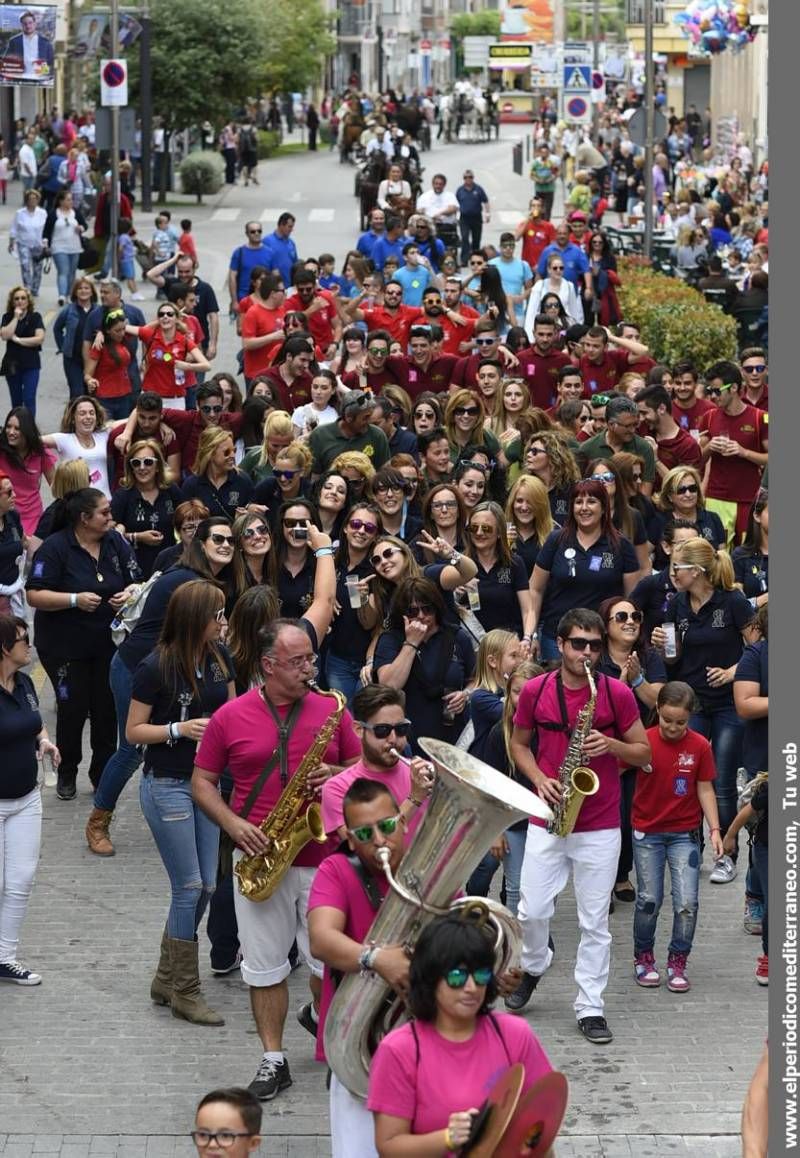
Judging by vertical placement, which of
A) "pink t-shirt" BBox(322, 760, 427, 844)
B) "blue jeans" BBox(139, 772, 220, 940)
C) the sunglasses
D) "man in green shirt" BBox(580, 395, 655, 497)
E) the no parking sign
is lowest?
"blue jeans" BBox(139, 772, 220, 940)

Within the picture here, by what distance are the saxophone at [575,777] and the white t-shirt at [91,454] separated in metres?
5.76

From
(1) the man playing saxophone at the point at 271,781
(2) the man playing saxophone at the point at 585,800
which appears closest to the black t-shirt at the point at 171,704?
(1) the man playing saxophone at the point at 271,781

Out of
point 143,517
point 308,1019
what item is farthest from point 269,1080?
point 143,517

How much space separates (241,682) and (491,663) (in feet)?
3.85

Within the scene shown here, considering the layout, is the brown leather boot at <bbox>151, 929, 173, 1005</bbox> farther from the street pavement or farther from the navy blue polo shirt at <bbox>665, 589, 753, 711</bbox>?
the navy blue polo shirt at <bbox>665, 589, 753, 711</bbox>

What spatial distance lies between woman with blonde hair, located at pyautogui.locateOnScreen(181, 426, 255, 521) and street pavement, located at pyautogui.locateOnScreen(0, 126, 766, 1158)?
2.01 metres

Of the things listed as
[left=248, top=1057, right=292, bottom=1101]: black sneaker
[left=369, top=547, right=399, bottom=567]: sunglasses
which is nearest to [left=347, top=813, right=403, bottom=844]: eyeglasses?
[left=248, top=1057, right=292, bottom=1101]: black sneaker

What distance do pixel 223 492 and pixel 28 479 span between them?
1.71 m

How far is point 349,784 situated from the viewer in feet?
25.0

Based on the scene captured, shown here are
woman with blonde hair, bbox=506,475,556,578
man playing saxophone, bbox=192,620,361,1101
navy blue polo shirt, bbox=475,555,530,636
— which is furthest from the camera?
woman with blonde hair, bbox=506,475,556,578

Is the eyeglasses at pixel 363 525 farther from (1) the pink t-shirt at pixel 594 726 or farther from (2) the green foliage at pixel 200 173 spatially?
(2) the green foliage at pixel 200 173

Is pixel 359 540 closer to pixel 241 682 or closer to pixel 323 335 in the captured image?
pixel 241 682

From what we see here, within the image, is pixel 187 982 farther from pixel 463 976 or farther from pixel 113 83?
pixel 113 83

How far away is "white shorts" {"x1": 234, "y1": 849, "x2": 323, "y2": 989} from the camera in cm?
825
